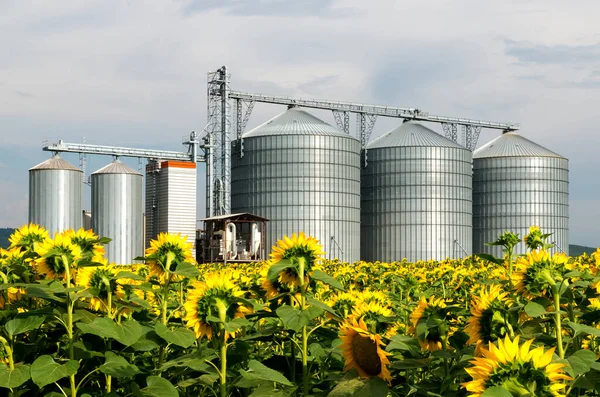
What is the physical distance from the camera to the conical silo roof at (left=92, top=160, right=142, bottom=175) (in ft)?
192

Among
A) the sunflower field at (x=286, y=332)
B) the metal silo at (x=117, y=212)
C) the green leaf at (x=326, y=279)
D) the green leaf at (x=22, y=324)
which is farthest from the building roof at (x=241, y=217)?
the green leaf at (x=326, y=279)

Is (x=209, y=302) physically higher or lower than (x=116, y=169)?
lower

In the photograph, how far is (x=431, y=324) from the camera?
148 inches

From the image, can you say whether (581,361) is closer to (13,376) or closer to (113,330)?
(113,330)

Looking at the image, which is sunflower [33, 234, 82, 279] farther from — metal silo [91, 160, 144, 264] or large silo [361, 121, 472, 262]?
large silo [361, 121, 472, 262]

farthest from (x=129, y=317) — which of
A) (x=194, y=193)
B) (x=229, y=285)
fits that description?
(x=194, y=193)

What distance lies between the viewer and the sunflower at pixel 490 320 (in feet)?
10.6

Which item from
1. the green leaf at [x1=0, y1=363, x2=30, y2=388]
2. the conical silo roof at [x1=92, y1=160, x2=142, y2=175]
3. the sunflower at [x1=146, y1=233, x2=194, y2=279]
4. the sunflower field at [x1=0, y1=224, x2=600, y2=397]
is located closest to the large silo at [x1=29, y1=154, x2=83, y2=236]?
the conical silo roof at [x1=92, y1=160, x2=142, y2=175]

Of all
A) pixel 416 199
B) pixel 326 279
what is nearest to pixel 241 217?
pixel 416 199

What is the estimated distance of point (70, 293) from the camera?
426cm

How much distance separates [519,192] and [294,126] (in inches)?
911

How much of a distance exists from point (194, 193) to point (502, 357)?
59.2m

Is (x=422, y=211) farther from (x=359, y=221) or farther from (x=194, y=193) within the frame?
(x=194, y=193)

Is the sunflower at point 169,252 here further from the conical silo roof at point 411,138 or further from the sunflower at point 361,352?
the conical silo roof at point 411,138
